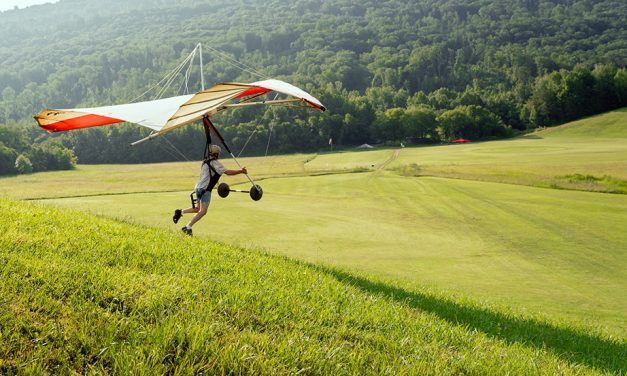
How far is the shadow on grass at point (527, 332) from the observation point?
6004 mm

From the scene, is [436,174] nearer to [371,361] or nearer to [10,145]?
[371,361]

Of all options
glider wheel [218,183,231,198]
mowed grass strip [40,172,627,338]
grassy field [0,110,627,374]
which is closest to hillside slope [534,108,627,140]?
grassy field [0,110,627,374]

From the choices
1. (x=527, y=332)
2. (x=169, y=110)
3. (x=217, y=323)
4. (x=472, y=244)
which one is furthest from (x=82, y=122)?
(x=472, y=244)

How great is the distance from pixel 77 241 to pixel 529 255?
14.5m

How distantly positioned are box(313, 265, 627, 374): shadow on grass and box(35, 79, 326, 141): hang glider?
3.93 metres

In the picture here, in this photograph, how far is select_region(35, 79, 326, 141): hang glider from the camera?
952cm

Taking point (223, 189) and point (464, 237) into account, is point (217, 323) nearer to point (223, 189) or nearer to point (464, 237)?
point (223, 189)

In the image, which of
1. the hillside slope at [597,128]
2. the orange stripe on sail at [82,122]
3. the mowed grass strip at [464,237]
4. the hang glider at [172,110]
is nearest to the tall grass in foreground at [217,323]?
the hang glider at [172,110]

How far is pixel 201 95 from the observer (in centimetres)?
942

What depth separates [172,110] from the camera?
10.7 metres

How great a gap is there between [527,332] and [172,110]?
8.24 metres

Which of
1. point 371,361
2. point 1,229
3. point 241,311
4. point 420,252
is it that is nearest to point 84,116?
point 1,229

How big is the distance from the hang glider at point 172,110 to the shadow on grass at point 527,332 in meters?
3.93

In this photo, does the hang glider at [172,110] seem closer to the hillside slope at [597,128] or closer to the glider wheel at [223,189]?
the glider wheel at [223,189]
